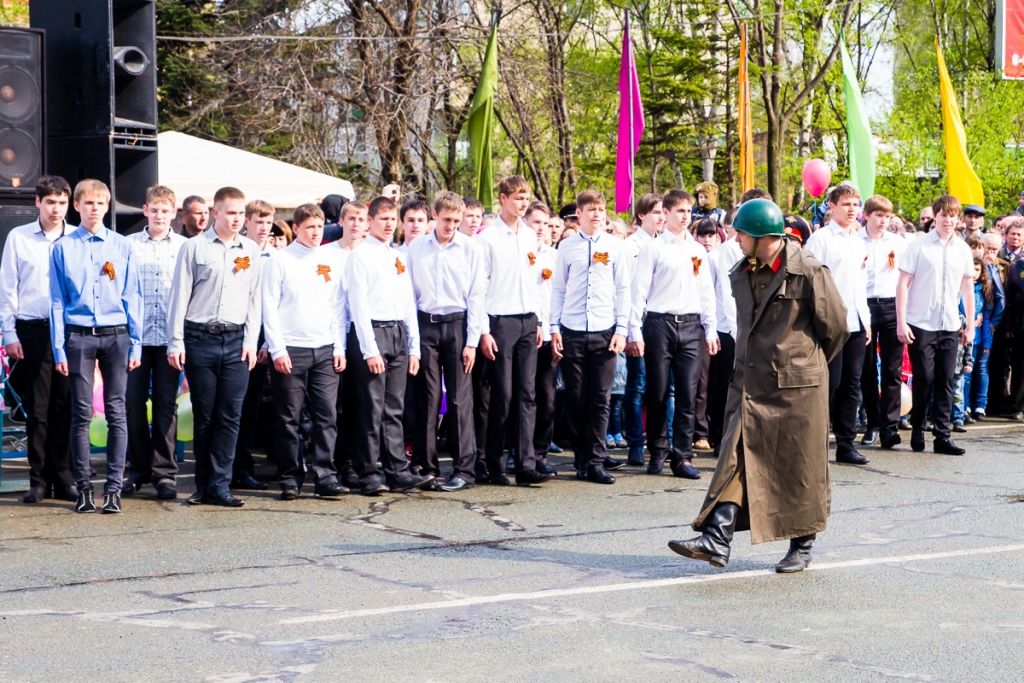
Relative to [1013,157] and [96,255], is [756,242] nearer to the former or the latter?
[96,255]

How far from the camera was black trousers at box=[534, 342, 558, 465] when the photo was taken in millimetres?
10703

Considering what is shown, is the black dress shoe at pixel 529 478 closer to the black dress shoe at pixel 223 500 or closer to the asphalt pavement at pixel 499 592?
the asphalt pavement at pixel 499 592

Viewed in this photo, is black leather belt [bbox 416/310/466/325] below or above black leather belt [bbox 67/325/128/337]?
above

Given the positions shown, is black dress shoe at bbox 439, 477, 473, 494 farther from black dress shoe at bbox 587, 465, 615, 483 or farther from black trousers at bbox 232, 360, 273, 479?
black trousers at bbox 232, 360, 273, 479

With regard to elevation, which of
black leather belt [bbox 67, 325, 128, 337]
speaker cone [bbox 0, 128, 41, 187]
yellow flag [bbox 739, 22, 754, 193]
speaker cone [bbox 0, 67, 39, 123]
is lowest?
black leather belt [bbox 67, 325, 128, 337]

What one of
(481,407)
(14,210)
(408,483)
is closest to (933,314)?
(481,407)

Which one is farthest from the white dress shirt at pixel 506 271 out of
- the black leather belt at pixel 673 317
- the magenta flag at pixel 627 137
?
the magenta flag at pixel 627 137

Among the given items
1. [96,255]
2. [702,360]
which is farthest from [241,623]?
[702,360]

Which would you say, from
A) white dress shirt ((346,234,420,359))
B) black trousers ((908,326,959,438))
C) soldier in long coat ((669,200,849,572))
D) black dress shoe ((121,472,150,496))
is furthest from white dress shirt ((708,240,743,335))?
black dress shoe ((121,472,150,496))

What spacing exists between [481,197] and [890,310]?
4484 mm

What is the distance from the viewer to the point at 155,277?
31.7 feet

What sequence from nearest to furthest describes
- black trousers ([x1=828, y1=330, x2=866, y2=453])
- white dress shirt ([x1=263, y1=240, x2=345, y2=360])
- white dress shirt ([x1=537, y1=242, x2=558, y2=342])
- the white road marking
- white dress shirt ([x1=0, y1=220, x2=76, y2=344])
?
the white road marking
white dress shirt ([x1=0, y1=220, x2=76, y2=344])
white dress shirt ([x1=263, y1=240, x2=345, y2=360])
white dress shirt ([x1=537, y1=242, x2=558, y2=342])
black trousers ([x1=828, y1=330, x2=866, y2=453])

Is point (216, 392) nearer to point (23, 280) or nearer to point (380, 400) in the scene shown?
point (380, 400)

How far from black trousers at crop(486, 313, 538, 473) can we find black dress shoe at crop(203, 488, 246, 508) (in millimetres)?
2007
